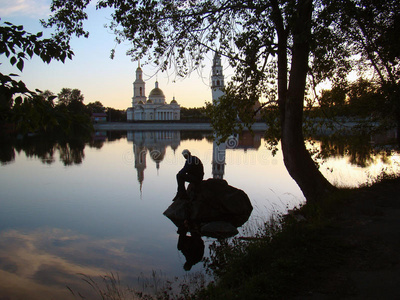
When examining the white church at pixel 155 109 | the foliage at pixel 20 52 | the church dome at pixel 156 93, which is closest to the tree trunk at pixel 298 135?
the foliage at pixel 20 52

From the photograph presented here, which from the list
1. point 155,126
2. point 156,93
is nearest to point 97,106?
point 156,93

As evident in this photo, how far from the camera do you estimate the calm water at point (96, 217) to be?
7.00 m

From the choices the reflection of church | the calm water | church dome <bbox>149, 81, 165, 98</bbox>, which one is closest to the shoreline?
church dome <bbox>149, 81, 165, 98</bbox>

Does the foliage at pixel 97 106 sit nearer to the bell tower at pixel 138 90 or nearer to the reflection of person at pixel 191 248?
the bell tower at pixel 138 90

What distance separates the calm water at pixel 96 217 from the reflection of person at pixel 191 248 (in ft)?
0.51

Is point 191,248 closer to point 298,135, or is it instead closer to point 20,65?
point 298,135

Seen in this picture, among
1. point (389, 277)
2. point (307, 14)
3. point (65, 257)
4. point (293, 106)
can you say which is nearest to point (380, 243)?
point (389, 277)

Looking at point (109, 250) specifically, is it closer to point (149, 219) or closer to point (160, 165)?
point (149, 219)

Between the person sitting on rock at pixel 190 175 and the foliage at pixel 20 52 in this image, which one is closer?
the foliage at pixel 20 52

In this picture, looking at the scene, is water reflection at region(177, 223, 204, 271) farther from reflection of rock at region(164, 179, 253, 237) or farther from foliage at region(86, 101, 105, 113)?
foliage at region(86, 101, 105, 113)

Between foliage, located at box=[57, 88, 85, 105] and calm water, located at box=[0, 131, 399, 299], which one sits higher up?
foliage, located at box=[57, 88, 85, 105]

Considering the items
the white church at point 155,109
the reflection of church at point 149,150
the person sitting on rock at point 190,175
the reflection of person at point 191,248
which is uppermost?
the white church at point 155,109

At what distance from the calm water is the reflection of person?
15 cm

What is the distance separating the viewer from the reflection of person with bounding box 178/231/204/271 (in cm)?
736
